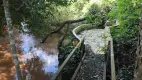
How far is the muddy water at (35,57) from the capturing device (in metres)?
12.0

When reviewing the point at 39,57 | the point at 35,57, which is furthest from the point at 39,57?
the point at 35,57

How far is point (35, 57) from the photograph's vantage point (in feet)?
47.5

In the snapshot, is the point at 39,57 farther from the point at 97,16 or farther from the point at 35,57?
the point at 97,16

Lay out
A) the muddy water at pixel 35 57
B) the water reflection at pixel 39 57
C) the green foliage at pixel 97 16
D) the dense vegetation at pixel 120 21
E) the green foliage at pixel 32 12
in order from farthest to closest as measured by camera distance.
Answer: the green foliage at pixel 97 16 < the water reflection at pixel 39 57 < the muddy water at pixel 35 57 < the green foliage at pixel 32 12 < the dense vegetation at pixel 120 21

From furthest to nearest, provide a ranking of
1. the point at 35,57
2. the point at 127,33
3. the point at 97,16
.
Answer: the point at 97,16 → the point at 35,57 → the point at 127,33

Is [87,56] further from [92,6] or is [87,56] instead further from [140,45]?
[92,6]

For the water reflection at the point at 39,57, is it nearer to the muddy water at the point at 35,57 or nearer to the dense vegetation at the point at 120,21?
the muddy water at the point at 35,57

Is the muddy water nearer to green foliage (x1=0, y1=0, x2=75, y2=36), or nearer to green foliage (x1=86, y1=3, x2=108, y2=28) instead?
green foliage (x1=86, y1=3, x2=108, y2=28)

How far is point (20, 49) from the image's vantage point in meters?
15.8

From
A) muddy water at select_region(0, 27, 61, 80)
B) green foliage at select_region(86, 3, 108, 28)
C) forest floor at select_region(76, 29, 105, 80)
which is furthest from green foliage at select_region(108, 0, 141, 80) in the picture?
green foliage at select_region(86, 3, 108, 28)

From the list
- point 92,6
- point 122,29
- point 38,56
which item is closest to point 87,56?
point 122,29

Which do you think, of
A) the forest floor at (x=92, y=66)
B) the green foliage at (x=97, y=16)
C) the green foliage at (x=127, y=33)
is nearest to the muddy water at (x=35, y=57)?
the green foliage at (x=97, y=16)

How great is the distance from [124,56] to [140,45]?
4630 mm

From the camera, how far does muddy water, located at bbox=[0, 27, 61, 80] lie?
39.5 feet
